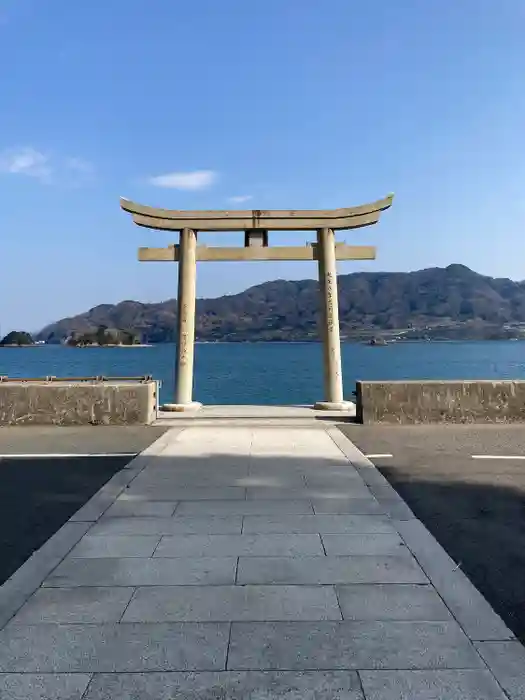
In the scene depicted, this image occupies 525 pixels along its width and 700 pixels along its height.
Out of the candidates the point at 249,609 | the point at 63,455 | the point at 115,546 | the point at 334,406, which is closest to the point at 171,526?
the point at 115,546

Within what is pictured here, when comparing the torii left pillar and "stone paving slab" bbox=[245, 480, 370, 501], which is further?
the torii left pillar

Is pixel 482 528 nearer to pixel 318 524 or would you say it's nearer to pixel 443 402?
pixel 318 524

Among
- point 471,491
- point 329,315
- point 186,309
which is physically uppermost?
point 186,309

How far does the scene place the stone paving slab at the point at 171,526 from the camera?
472cm

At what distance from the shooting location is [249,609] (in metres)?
3.31

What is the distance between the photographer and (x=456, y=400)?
1106 centimetres

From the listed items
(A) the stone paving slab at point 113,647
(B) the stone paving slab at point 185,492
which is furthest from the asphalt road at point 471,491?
(B) the stone paving slab at point 185,492

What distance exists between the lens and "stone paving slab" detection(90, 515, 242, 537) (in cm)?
472

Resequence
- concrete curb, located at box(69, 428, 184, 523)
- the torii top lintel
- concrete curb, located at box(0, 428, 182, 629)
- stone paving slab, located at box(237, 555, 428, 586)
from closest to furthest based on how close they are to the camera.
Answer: concrete curb, located at box(0, 428, 182, 629), stone paving slab, located at box(237, 555, 428, 586), concrete curb, located at box(69, 428, 184, 523), the torii top lintel

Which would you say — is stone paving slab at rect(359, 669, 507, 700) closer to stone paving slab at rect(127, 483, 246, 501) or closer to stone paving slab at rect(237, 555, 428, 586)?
stone paving slab at rect(237, 555, 428, 586)

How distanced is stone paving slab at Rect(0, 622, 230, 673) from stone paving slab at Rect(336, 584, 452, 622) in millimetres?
773

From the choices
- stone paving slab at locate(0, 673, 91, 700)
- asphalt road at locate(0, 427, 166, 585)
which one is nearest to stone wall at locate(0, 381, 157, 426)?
asphalt road at locate(0, 427, 166, 585)

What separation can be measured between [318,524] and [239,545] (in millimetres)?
823

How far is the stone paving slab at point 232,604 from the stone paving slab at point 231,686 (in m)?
0.54
